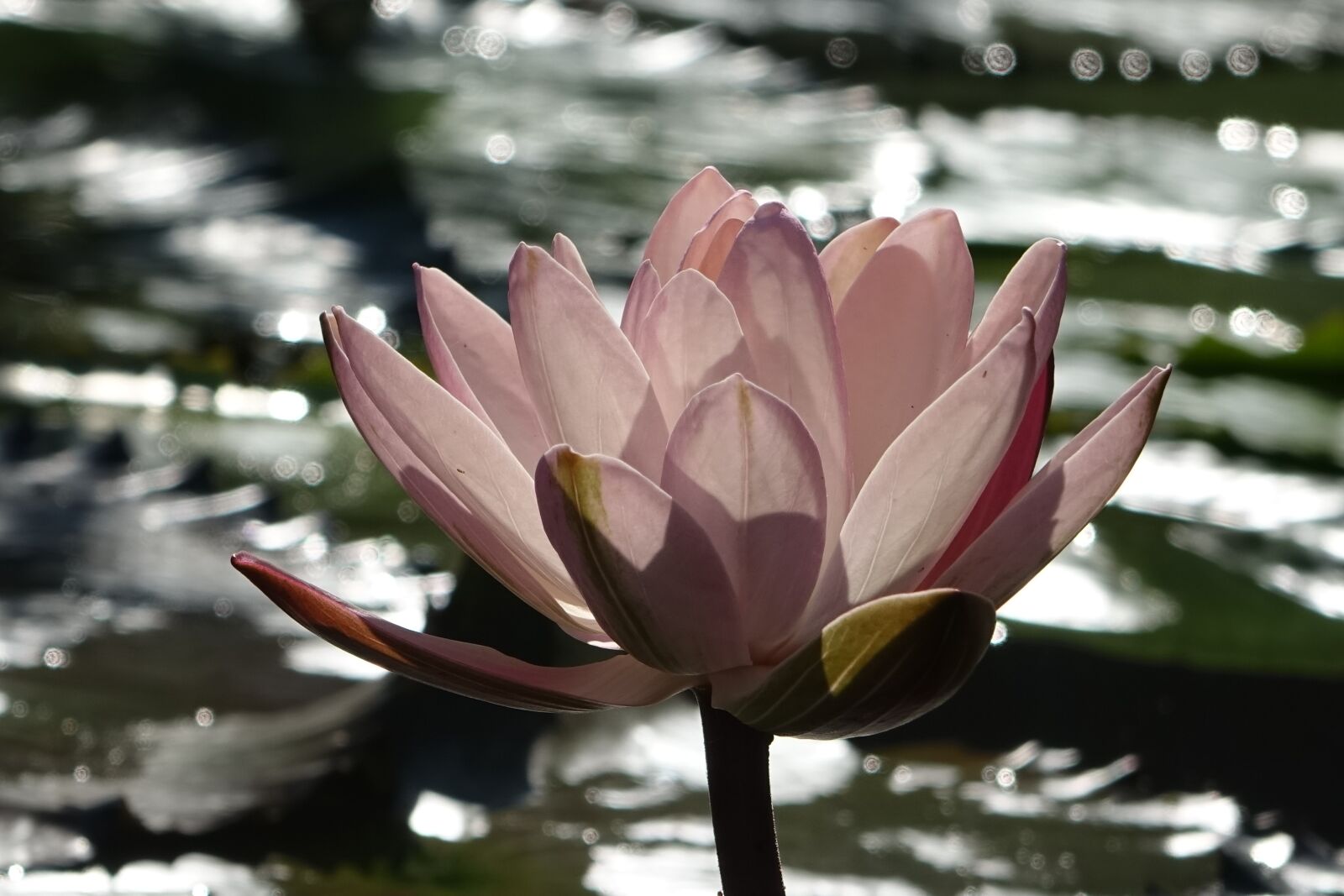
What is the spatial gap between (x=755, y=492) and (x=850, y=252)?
0.12 meters

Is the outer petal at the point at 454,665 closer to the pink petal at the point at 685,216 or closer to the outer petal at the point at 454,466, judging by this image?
the outer petal at the point at 454,466

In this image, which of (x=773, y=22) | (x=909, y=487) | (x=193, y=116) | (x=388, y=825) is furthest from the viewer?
(x=773, y=22)

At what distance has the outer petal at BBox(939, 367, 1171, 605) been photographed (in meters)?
0.32

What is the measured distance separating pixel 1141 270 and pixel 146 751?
2.62 ft

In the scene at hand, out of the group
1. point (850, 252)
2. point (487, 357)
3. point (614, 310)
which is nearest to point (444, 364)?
point (487, 357)

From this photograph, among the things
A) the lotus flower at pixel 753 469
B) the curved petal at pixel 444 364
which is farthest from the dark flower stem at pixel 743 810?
the curved petal at pixel 444 364

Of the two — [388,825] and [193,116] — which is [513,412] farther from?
[193,116]

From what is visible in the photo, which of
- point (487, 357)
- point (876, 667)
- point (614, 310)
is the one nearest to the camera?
point (876, 667)

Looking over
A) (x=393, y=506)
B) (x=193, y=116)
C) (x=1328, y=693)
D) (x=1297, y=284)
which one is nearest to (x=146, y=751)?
(x=393, y=506)

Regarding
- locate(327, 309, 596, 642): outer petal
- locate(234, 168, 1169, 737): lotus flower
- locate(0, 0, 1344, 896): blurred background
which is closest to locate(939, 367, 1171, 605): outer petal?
locate(234, 168, 1169, 737): lotus flower

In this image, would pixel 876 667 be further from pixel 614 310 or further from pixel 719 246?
pixel 614 310

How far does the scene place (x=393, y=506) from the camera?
78 cm

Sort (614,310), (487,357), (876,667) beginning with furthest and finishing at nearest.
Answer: (614,310) < (487,357) < (876,667)

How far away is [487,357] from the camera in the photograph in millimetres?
403
